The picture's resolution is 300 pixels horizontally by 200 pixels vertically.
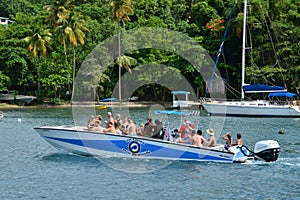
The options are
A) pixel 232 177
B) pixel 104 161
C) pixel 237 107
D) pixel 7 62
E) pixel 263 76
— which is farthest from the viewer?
pixel 7 62

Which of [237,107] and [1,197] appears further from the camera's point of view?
[237,107]

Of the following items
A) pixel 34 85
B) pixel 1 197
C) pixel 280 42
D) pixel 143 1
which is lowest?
pixel 1 197

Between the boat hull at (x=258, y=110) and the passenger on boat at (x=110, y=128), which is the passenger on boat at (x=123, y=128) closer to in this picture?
the passenger on boat at (x=110, y=128)

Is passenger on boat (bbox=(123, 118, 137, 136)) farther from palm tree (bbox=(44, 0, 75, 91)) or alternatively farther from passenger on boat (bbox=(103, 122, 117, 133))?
palm tree (bbox=(44, 0, 75, 91))

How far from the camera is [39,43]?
7394 cm

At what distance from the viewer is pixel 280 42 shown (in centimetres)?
6938

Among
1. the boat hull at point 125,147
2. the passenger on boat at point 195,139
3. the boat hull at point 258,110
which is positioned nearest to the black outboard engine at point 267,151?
the boat hull at point 125,147

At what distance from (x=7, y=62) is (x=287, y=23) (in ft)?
125

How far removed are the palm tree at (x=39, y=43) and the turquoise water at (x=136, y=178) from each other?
45064 millimetres

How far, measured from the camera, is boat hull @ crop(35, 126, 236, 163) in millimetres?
25391

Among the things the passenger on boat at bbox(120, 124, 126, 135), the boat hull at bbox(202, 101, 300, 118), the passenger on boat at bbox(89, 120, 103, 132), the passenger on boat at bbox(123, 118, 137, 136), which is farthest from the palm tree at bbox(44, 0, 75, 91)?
the passenger on boat at bbox(123, 118, 137, 136)

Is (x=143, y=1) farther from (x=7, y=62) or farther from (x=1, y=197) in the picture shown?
(x=1, y=197)

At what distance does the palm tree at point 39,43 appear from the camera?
243 ft

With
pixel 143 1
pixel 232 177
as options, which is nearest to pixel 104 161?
pixel 232 177
